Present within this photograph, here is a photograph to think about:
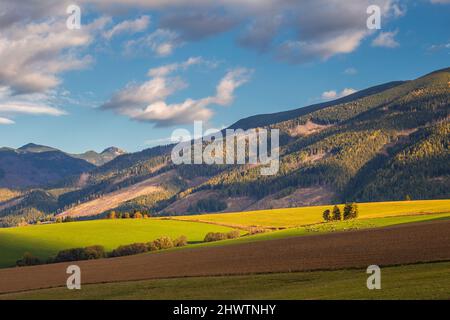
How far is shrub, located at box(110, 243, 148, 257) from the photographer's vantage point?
411 ft

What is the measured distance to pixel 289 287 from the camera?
49375mm

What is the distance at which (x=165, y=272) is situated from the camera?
246 ft

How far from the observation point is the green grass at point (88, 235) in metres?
140

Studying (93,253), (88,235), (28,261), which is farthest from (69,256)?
(88,235)

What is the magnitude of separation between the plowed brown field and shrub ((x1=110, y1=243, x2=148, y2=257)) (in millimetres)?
26993

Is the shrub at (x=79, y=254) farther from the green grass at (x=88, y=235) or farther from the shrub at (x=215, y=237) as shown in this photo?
the shrub at (x=215, y=237)

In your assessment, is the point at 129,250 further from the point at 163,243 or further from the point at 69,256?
the point at 69,256

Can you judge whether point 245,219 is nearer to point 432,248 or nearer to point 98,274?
point 98,274

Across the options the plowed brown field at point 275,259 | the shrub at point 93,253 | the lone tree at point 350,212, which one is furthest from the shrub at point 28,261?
the lone tree at point 350,212

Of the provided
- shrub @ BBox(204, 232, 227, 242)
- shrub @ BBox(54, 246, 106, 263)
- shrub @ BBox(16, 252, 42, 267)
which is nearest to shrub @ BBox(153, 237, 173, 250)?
shrub @ BBox(204, 232, 227, 242)

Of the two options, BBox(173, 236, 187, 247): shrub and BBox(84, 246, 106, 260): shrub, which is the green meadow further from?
BBox(84, 246, 106, 260): shrub

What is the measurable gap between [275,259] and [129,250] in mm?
59919
